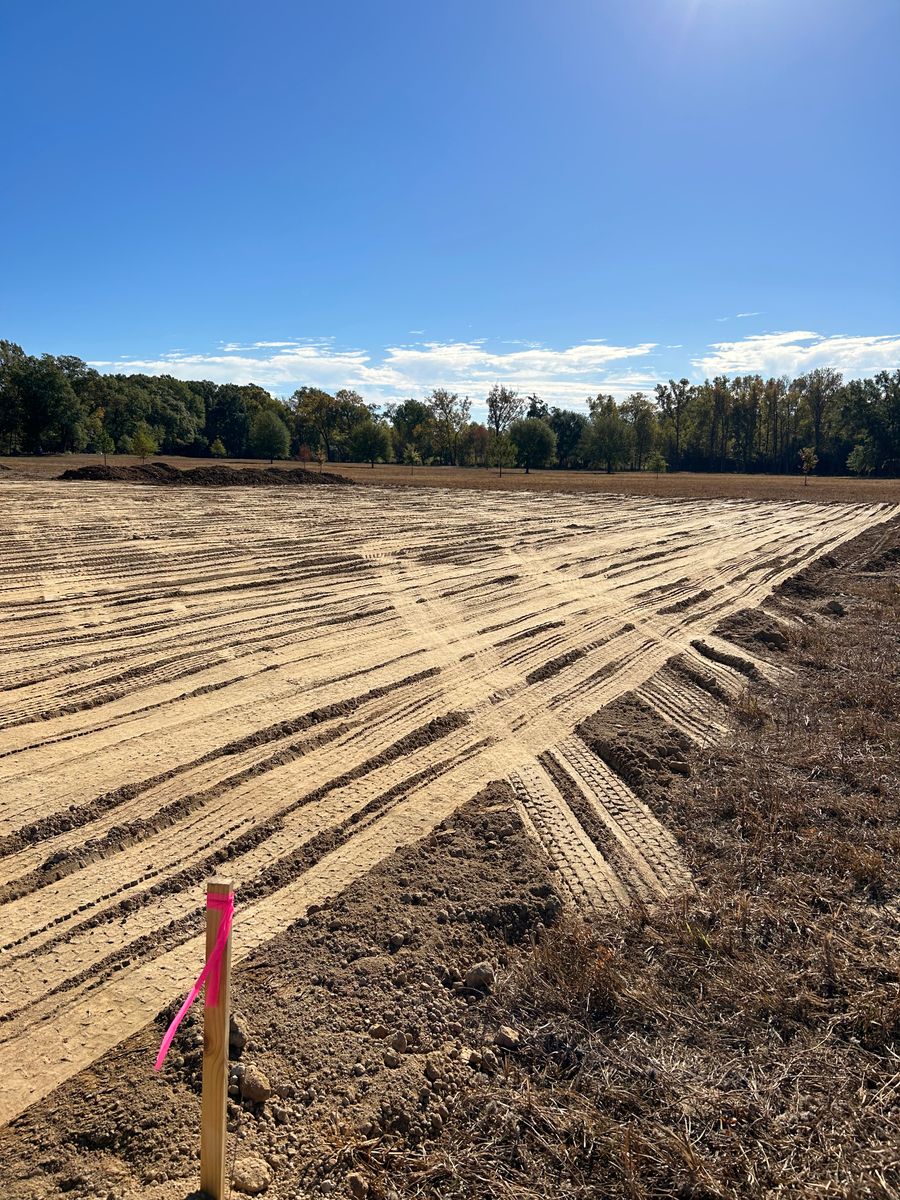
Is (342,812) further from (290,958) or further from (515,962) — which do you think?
(515,962)

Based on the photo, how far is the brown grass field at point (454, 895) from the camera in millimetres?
2502

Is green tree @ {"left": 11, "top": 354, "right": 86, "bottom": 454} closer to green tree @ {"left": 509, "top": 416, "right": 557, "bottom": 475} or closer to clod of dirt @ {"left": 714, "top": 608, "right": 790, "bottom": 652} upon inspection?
green tree @ {"left": 509, "top": 416, "right": 557, "bottom": 475}

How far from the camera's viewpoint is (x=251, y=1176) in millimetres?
2369

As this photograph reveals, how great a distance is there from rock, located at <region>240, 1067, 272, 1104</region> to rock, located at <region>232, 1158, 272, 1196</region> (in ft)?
0.72

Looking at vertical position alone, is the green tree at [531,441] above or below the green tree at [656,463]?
above

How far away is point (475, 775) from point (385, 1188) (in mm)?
3064

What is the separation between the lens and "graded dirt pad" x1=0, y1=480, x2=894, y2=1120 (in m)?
3.57

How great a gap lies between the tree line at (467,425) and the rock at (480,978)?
215ft

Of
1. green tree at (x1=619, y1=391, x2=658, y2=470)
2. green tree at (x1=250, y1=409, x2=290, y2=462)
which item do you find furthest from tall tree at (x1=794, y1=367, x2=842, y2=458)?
green tree at (x1=250, y1=409, x2=290, y2=462)

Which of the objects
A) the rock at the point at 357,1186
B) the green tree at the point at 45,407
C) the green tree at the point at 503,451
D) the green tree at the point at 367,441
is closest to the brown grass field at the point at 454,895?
the rock at the point at 357,1186

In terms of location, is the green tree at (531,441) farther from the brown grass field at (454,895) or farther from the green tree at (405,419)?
the brown grass field at (454,895)

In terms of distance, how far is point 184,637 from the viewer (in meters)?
8.21

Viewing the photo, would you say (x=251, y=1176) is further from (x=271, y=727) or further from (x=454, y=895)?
(x=271, y=727)

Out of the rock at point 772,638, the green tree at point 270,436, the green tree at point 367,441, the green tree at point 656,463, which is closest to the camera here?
the rock at point 772,638
